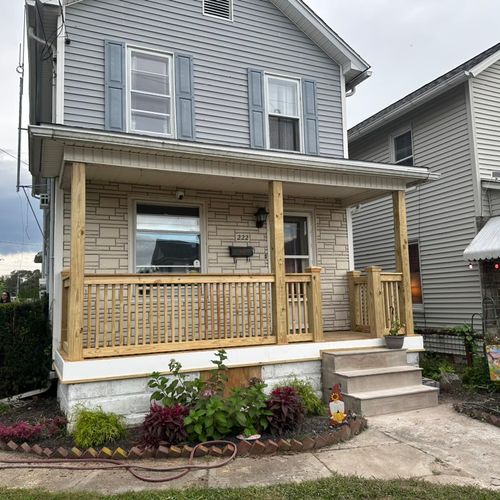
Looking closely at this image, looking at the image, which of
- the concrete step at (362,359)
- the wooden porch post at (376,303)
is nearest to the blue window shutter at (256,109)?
the wooden porch post at (376,303)

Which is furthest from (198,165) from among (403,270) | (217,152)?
(403,270)

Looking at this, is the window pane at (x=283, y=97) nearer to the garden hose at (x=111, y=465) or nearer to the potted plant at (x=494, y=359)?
the potted plant at (x=494, y=359)

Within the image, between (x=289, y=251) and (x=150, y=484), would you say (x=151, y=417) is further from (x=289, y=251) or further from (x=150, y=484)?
(x=289, y=251)

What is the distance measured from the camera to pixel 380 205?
1194 centimetres

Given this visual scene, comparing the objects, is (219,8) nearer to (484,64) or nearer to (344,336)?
(484,64)

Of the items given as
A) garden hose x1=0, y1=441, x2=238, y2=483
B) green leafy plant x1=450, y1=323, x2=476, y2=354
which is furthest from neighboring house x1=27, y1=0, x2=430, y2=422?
green leafy plant x1=450, y1=323, x2=476, y2=354

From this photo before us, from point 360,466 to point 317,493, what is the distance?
784 mm

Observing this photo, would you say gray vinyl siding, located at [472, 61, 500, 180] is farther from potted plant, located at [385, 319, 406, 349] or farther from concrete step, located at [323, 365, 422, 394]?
concrete step, located at [323, 365, 422, 394]

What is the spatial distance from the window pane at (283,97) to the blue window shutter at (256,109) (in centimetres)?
27

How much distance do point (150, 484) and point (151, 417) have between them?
38.4 inches

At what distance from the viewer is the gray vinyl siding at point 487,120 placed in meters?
9.34

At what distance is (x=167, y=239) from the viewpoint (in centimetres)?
741

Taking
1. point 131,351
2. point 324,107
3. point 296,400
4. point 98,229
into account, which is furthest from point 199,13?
point 296,400

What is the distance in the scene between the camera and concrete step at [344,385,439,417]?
5613mm
